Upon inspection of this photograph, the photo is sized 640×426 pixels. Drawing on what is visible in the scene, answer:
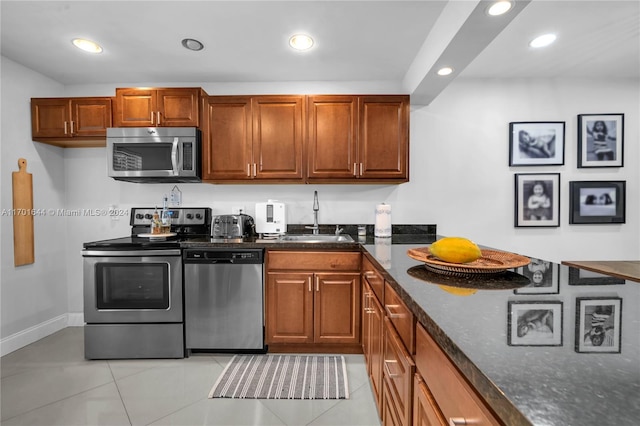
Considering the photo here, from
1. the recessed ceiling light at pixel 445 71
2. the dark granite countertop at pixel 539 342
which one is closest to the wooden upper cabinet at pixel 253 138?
the recessed ceiling light at pixel 445 71

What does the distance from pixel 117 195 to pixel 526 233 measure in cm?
402

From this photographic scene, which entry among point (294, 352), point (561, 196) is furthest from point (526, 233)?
point (294, 352)

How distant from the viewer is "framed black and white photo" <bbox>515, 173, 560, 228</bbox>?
2.83 meters

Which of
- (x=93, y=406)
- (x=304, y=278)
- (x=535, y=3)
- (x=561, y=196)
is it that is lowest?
(x=93, y=406)

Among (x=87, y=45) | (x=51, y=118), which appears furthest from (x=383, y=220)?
(x=51, y=118)

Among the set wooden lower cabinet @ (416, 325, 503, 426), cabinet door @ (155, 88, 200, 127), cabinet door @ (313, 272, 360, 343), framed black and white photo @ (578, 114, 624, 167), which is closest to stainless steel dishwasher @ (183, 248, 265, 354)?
cabinet door @ (313, 272, 360, 343)

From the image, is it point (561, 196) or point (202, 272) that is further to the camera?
point (561, 196)

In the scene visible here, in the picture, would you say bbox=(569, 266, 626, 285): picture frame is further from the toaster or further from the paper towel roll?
the toaster

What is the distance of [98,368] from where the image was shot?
2.19m

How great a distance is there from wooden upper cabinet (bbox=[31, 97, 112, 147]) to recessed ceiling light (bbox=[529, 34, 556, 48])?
3498 mm

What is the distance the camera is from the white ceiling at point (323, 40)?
1.82m

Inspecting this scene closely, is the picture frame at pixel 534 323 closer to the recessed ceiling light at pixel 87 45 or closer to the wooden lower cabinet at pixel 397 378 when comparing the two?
the wooden lower cabinet at pixel 397 378

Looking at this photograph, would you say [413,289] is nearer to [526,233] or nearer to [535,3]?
[535,3]

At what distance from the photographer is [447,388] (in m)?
0.68
